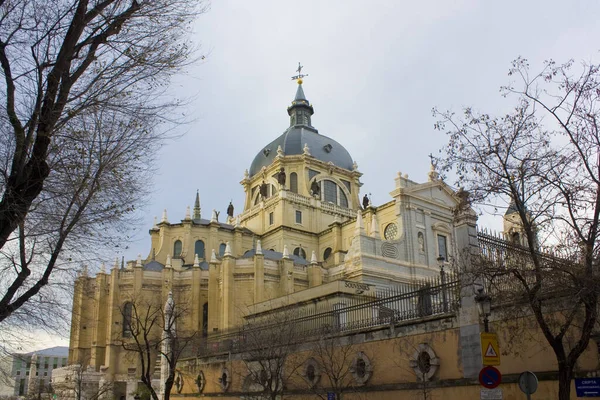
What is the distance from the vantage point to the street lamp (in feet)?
44.5

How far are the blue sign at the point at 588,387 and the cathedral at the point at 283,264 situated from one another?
14.8 feet

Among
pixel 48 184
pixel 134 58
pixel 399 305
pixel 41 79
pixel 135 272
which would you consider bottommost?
pixel 399 305

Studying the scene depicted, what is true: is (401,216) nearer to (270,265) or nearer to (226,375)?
(270,265)

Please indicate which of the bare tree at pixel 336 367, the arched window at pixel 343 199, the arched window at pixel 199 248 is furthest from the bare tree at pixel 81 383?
the arched window at pixel 343 199

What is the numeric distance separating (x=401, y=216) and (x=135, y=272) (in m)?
21.7

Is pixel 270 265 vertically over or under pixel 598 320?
over

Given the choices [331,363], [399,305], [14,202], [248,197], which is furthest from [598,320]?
[248,197]

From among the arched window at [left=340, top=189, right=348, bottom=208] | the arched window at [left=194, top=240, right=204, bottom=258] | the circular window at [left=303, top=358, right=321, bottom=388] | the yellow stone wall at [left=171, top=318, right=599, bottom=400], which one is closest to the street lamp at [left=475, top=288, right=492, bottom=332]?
the yellow stone wall at [left=171, top=318, right=599, bottom=400]

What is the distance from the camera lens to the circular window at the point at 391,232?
46.6 m

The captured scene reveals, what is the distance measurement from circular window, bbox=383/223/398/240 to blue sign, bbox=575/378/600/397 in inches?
1340

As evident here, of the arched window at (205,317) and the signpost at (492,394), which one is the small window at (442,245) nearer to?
the arched window at (205,317)

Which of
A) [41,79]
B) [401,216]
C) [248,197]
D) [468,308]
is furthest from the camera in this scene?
[248,197]

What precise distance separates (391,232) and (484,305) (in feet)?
110

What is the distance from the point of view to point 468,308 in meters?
14.9
